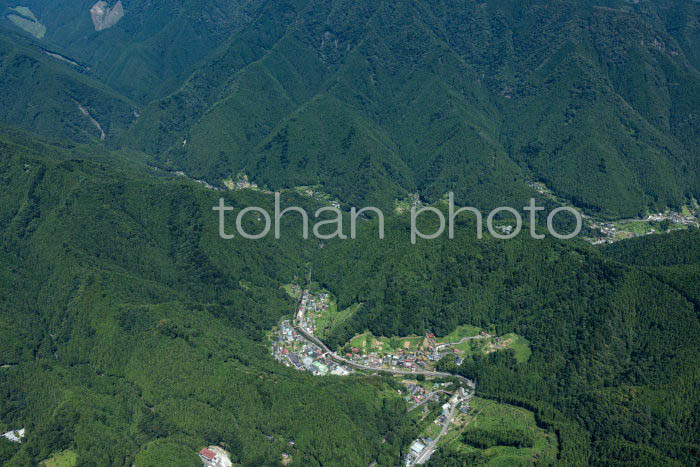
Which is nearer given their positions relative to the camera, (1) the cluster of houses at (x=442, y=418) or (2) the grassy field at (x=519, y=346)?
(1) the cluster of houses at (x=442, y=418)

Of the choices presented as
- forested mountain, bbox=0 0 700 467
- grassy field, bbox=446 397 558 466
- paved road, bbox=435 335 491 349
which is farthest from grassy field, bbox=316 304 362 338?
grassy field, bbox=446 397 558 466

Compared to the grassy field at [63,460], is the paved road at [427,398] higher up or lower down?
higher up

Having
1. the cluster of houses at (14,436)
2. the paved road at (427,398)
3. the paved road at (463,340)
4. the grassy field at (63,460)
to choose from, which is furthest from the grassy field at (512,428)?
the cluster of houses at (14,436)

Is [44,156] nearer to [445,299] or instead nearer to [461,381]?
[445,299]

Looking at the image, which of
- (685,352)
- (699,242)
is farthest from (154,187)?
(699,242)

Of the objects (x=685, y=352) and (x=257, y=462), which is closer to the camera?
(x=257, y=462)

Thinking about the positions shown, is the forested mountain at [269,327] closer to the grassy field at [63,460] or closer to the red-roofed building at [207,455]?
the grassy field at [63,460]

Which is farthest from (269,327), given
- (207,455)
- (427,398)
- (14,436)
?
(14,436)
